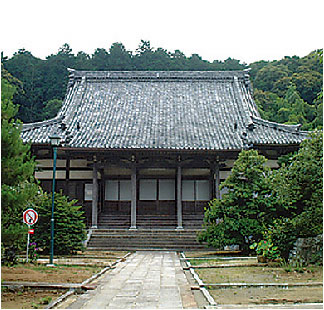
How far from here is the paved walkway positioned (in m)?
6.82

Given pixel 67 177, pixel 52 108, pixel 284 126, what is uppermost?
pixel 52 108

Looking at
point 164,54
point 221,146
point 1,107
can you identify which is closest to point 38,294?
point 1,107

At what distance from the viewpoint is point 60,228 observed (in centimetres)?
1452

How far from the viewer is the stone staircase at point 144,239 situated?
17.8m

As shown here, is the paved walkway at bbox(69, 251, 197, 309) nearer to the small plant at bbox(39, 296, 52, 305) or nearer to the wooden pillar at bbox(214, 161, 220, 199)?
the small plant at bbox(39, 296, 52, 305)

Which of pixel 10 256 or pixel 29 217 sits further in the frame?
pixel 29 217

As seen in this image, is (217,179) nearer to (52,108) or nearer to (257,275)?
(257,275)

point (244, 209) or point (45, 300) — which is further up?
point (244, 209)

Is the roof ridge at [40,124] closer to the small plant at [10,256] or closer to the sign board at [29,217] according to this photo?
the sign board at [29,217]

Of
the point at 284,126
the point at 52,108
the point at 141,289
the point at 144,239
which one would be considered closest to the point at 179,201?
the point at 144,239

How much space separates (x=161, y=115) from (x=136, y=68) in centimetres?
3293

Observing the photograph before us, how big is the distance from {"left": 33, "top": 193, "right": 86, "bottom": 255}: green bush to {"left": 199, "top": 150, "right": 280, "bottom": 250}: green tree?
4581 millimetres

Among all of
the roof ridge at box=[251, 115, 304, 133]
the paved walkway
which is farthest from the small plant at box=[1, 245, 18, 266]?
the roof ridge at box=[251, 115, 304, 133]

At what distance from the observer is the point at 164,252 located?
55.5ft
